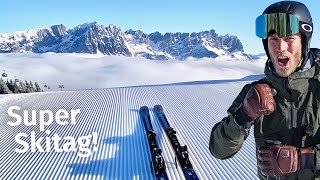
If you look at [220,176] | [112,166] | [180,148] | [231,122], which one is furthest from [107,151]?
[231,122]

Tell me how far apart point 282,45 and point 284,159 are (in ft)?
2.17

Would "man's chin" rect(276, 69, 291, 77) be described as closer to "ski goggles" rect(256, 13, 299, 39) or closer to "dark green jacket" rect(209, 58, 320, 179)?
"dark green jacket" rect(209, 58, 320, 179)

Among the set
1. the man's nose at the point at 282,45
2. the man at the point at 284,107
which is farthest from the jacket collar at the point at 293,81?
the man's nose at the point at 282,45

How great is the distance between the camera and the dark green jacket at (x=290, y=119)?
241 cm

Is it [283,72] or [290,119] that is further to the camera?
[290,119]

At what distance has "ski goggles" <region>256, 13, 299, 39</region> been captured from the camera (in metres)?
2.34

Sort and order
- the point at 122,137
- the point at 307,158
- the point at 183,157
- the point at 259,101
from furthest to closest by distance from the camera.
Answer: the point at 122,137, the point at 183,157, the point at 307,158, the point at 259,101

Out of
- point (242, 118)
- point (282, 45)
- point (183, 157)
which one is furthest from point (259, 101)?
point (183, 157)

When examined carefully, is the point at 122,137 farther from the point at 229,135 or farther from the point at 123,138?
the point at 229,135

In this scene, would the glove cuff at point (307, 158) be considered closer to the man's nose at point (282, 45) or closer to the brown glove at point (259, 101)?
the brown glove at point (259, 101)

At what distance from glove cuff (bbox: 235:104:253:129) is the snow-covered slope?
24.7 feet

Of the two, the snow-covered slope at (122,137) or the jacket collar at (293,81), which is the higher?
the jacket collar at (293,81)

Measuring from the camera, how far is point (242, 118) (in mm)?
2326

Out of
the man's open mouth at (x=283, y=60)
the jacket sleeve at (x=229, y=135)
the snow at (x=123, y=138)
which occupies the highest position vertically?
the man's open mouth at (x=283, y=60)
